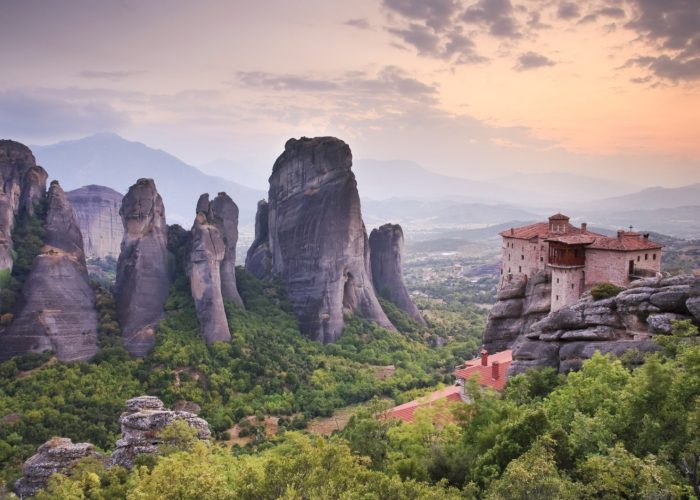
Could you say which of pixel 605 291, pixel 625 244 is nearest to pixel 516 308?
pixel 625 244

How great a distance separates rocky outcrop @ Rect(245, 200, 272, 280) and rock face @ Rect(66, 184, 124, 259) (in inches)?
1670

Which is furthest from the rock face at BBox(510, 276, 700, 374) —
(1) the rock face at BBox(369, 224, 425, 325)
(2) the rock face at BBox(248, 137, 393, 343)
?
(1) the rock face at BBox(369, 224, 425, 325)

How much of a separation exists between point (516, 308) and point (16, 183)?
38.2 meters

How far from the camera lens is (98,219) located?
106125 mm

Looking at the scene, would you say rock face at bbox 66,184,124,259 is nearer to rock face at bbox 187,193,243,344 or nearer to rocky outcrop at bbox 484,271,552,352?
rock face at bbox 187,193,243,344

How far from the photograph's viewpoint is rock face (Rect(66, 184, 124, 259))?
104 metres

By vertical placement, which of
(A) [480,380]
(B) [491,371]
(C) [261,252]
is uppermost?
(C) [261,252]

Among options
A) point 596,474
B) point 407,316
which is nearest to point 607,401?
point 596,474

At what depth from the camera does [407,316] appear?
71.9 meters

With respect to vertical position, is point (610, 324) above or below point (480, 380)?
above

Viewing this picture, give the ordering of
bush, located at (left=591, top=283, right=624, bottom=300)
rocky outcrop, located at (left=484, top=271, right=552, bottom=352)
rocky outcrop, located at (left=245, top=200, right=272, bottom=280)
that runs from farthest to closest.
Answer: rocky outcrop, located at (left=245, top=200, right=272, bottom=280) → rocky outcrop, located at (left=484, top=271, right=552, bottom=352) → bush, located at (left=591, top=283, right=624, bottom=300)

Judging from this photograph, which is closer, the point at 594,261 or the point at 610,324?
the point at 610,324

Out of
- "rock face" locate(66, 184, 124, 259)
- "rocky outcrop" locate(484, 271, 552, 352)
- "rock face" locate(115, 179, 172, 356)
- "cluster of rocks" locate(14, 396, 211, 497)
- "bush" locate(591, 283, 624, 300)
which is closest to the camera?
"cluster of rocks" locate(14, 396, 211, 497)

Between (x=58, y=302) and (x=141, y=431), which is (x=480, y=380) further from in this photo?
(x=58, y=302)
